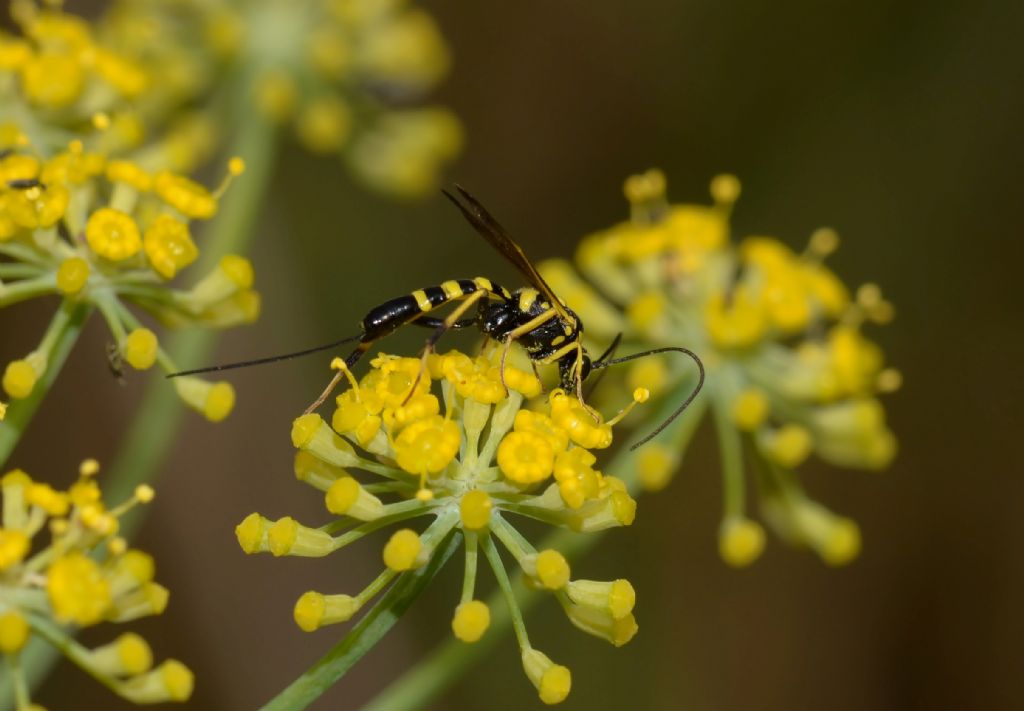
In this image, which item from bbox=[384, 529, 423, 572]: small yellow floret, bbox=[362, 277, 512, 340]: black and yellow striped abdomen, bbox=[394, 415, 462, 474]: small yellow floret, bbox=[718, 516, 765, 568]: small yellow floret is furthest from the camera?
bbox=[718, 516, 765, 568]: small yellow floret

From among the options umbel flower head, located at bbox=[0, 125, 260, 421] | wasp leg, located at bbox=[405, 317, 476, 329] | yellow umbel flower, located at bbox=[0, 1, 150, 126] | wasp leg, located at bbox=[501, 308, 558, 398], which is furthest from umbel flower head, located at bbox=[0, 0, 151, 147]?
wasp leg, located at bbox=[501, 308, 558, 398]

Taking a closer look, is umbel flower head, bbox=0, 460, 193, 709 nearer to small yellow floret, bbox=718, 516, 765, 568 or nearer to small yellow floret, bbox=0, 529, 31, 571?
small yellow floret, bbox=0, 529, 31, 571

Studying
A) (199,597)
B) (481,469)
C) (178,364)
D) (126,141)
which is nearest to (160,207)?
(126,141)

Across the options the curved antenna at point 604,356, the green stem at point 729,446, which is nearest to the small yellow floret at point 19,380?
the curved antenna at point 604,356

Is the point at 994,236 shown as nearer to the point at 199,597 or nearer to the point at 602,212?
the point at 602,212

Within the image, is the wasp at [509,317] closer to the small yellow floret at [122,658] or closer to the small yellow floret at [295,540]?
the small yellow floret at [295,540]
